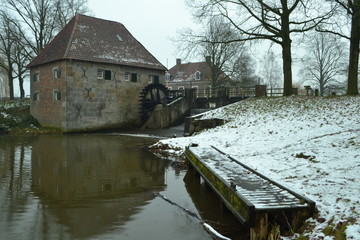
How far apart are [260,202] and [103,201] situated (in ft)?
11.6

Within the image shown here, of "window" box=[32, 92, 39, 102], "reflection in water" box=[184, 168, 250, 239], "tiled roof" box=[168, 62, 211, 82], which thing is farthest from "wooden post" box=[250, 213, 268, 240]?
"tiled roof" box=[168, 62, 211, 82]

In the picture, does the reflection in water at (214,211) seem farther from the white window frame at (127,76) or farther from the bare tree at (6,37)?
the bare tree at (6,37)

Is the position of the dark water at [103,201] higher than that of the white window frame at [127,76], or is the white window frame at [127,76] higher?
the white window frame at [127,76]

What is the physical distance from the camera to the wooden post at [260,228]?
4.70 m

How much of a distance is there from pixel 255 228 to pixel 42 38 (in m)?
30.9

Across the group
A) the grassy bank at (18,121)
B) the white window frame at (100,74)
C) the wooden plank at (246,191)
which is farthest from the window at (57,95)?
the wooden plank at (246,191)

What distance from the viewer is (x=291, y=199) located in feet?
16.8

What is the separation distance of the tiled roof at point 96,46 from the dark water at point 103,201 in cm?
1361

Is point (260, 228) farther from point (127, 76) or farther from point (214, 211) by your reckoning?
point (127, 76)

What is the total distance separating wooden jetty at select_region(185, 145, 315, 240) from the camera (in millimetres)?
4723

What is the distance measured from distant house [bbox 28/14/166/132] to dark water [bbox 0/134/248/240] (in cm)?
1213

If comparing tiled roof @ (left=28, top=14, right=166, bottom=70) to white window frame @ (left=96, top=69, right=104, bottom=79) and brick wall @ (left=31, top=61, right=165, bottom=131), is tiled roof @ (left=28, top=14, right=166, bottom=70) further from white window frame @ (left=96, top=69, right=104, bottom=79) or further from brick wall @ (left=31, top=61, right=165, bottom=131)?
white window frame @ (left=96, top=69, right=104, bottom=79)

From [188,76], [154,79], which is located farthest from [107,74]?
[188,76]

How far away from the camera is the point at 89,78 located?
79.8ft
